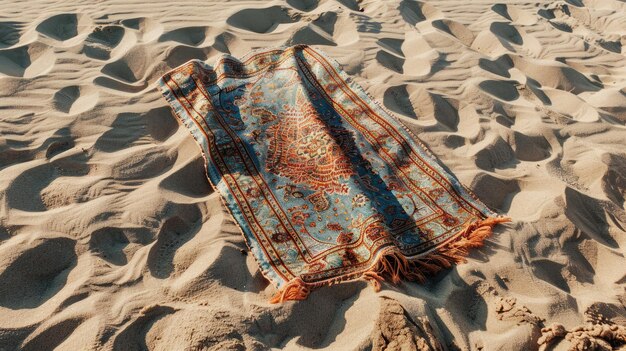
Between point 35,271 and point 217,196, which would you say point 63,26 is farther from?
point 35,271

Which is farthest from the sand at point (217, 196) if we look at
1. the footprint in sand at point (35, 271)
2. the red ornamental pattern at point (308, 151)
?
the red ornamental pattern at point (308, 151)

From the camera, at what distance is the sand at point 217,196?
2020 mm

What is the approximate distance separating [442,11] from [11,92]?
12.1 feet

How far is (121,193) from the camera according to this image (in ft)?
8.44

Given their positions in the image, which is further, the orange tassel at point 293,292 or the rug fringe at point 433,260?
the rug fringe at point 433,260

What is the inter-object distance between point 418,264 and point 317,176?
74 cm

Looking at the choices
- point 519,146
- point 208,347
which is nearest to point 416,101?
point 519,146

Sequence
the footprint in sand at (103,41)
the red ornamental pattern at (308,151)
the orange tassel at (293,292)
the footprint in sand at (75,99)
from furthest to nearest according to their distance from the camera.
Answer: the footprint in sand at (103,41) < the footprint in sand at (75,99) < the red ornamental pattern at (308,151) < the orange tassel at (293,292)

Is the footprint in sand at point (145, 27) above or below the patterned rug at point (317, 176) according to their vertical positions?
above

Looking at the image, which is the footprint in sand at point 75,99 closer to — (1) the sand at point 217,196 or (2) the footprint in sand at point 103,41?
(1) the sand at point 217,196

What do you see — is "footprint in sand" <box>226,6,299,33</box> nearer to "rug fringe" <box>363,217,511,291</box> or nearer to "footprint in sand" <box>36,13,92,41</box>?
"footprint in sand" <box>36,13,92,41</box>

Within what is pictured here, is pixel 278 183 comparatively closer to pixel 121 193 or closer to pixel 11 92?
pixel 121 193

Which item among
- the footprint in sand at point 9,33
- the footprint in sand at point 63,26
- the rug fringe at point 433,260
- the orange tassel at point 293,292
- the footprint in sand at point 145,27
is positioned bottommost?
the rug fringe at point 433,260

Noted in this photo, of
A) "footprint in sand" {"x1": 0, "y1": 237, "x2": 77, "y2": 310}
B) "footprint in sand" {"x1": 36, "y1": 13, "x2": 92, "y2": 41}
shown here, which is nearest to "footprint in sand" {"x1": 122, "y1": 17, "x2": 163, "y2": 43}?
"footprint in sand" {"x1": 36, "y1": 13, "x2": 92, "y2": 41}
